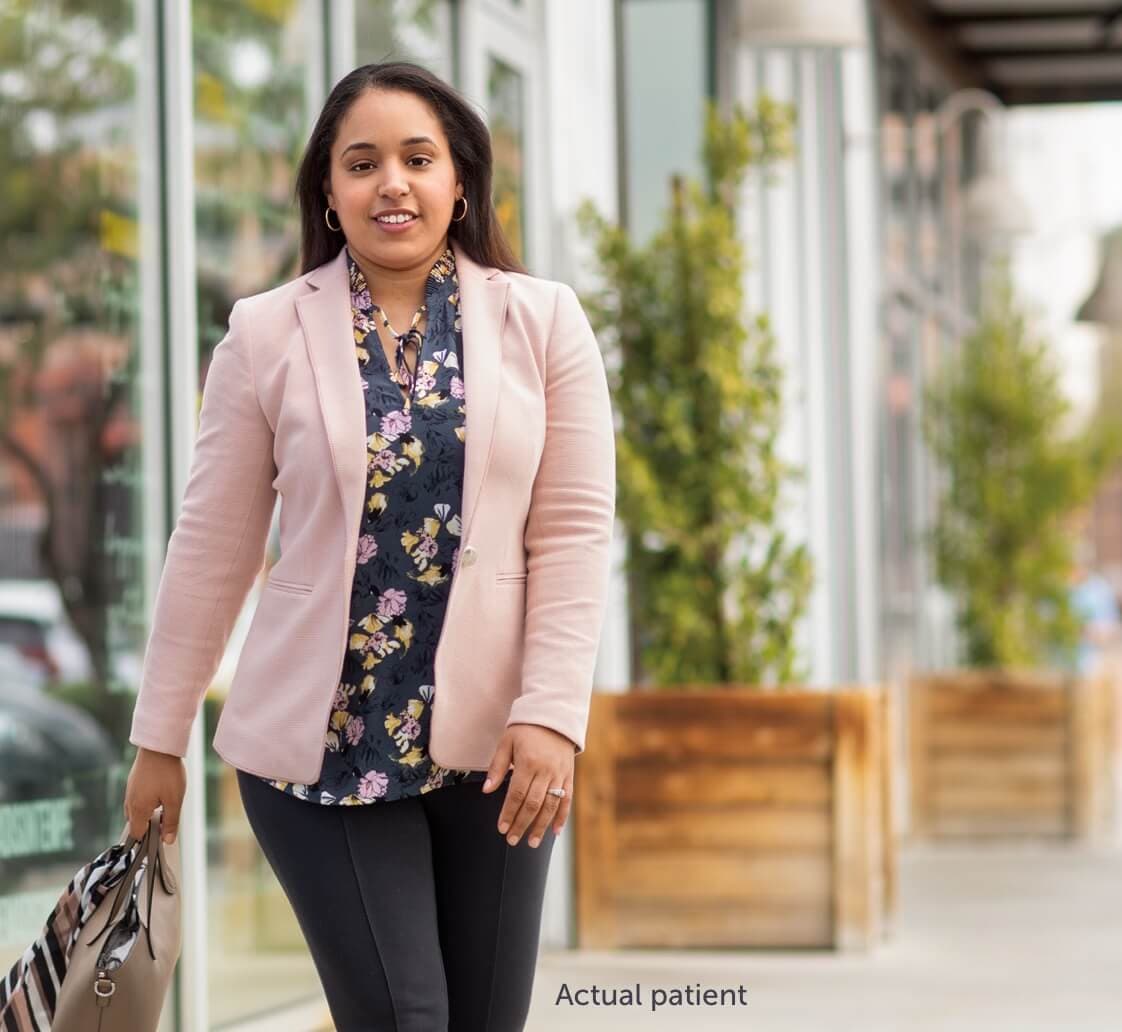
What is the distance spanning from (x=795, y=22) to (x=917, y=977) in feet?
8.67

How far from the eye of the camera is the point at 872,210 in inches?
371

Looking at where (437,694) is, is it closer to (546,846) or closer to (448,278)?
(546,846)

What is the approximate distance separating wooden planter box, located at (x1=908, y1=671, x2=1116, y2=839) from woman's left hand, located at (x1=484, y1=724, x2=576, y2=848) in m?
6.64

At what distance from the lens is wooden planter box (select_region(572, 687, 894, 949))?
542 cm

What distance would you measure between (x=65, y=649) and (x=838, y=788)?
8.03 feet

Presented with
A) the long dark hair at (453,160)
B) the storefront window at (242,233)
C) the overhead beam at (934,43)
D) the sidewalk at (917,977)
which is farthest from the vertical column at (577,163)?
the overhead beam at (934,43)

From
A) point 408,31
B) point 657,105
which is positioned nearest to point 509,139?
point 408,31

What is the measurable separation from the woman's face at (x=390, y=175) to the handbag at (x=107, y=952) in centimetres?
66

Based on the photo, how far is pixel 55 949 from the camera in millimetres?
2146

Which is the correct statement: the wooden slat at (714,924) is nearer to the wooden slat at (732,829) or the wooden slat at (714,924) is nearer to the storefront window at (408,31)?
the wooden slat at (732,829)

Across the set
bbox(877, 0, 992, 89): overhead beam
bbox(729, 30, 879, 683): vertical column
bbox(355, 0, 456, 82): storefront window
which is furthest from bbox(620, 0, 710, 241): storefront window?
bbox(877, 0, 992, 89): overhead beam

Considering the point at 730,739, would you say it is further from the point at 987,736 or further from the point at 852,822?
the point at 987,736

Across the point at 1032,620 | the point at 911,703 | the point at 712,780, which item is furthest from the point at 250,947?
the point at 1032,620

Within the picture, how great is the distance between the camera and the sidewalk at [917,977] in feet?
15.2
